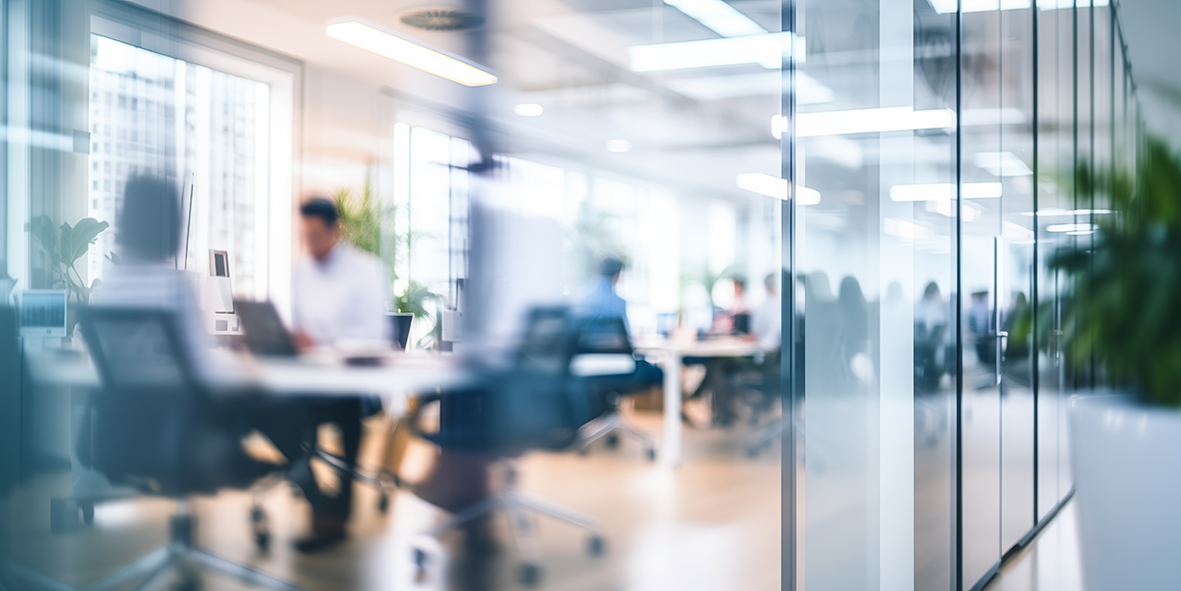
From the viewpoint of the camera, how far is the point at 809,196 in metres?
2.28

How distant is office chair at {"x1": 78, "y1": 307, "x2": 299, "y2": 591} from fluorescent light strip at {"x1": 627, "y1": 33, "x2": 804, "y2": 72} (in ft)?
6.09

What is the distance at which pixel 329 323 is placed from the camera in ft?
5.68

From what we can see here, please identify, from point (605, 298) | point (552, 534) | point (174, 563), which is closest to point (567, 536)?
point (552, 534)

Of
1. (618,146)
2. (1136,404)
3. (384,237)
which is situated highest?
(618,146)

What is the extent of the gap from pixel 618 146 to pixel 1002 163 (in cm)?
147

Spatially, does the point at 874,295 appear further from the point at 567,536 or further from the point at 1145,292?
the point at 567,536

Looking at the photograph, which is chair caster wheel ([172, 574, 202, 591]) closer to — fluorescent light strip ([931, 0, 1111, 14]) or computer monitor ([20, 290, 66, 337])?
computer monitor ([20, 290, 66, 337])

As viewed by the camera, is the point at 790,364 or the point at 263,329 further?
the point at 790,364

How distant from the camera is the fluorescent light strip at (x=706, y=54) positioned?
294cm

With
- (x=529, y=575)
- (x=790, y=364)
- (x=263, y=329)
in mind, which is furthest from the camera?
(x=529, y=575)

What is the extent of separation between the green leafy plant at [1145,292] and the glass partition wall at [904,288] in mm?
352

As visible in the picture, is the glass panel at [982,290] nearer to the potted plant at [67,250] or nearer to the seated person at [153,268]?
the seated person at [153,268]

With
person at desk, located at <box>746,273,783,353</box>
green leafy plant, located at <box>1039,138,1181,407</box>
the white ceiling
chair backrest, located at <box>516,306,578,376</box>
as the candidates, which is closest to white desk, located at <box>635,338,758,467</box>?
chair backrest, located at <box>516,306,578,376</box>

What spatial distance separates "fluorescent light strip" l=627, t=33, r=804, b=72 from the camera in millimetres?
2943
